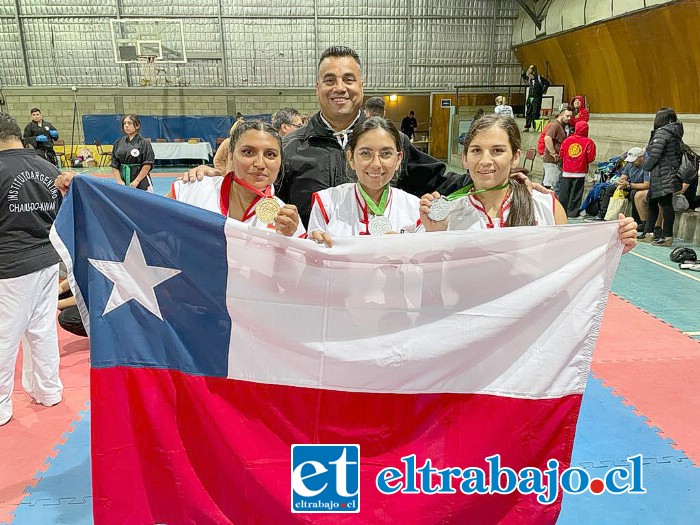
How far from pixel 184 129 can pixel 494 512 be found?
799 inches

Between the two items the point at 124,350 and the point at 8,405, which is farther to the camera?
the point at 8,405

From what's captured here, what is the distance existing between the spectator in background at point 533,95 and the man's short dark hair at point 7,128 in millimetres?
14895

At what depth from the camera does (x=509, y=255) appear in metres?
2.21

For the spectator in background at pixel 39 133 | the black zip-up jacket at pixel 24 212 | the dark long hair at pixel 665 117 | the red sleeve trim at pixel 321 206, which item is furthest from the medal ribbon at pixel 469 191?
the spectator in background at pixel 39 133

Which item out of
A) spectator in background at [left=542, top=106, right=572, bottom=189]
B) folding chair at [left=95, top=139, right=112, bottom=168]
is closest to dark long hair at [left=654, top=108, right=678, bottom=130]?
spectator in background at [left=542, top=106, right=572, bottom=189]

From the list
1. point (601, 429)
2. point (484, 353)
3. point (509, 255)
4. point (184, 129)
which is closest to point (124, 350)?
point (484, 353)

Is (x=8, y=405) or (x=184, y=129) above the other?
(x=184, y=129)

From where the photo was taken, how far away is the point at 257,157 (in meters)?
2.45

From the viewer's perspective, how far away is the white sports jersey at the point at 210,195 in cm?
250

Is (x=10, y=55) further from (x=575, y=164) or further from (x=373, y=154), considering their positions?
(x=373, y=154)

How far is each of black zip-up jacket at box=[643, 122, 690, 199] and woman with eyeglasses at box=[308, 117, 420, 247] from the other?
6.69 m

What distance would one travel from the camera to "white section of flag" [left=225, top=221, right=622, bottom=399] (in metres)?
2.18

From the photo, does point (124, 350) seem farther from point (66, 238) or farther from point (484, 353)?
point (484, 353)

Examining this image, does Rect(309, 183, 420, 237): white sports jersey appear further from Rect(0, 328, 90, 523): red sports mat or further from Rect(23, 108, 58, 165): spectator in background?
Rect(23, 108, 58, 165): spectator in background
